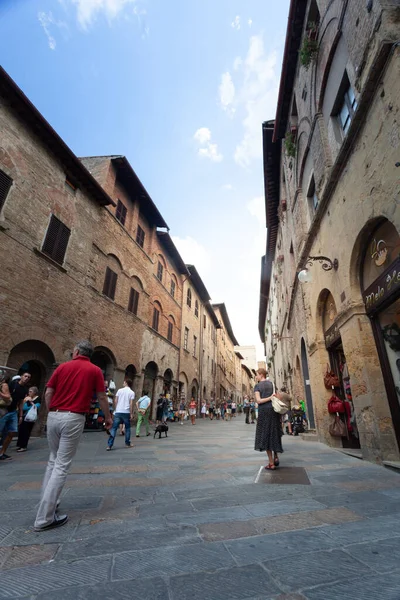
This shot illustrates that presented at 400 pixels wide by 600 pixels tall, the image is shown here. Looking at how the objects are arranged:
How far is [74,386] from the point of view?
113 inches

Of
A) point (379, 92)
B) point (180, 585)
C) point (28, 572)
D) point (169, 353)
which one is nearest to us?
point (180, 585)

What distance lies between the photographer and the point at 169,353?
2047 centimetres

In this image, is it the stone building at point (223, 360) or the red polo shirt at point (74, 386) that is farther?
the stone building at point (223, 360)

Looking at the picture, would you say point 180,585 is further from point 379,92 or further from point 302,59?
point 302,59

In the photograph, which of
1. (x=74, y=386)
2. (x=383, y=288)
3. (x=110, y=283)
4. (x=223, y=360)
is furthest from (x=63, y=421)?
(x=223, y=360)

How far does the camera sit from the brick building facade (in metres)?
9.53

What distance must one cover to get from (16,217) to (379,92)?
33.0ft

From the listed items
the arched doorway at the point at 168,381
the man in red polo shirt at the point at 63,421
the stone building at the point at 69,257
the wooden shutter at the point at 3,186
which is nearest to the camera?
the man in red polo shirt at the point at 63,421

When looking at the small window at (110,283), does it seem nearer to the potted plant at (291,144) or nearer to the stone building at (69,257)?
the stone building at (69,257)

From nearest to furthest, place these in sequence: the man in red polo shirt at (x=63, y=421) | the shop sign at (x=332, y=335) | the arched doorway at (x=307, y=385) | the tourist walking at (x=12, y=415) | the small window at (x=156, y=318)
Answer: the man in red polo shirt at (x=63, y=421), the tourist walking at (x=12, y=415), the shop sign at (x=332, y=335), the arched doorway at (x=307, y=385), the small window at (x=156, y=318)

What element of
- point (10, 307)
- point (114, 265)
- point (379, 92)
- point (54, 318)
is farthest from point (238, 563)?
point (114, 265)

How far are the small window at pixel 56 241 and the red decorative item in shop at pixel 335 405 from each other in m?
10.1

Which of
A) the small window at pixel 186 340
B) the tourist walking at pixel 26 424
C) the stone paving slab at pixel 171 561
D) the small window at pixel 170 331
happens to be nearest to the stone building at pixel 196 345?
the small window at pixel 186 340

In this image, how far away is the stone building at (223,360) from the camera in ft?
119
